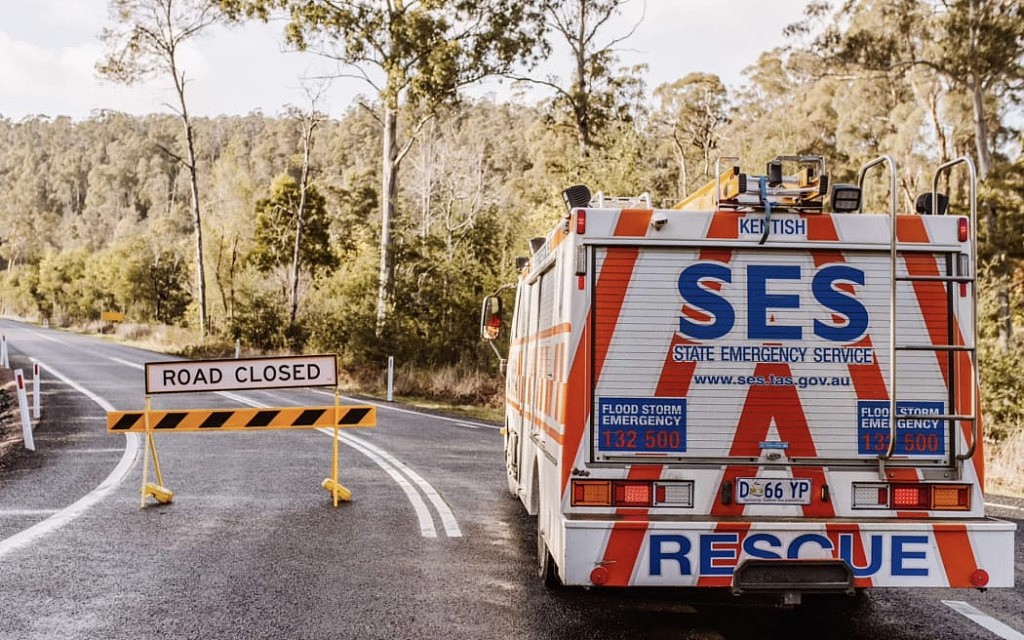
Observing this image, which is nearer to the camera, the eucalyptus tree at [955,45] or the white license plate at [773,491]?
the white license plate at [773,491]

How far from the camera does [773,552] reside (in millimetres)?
4789

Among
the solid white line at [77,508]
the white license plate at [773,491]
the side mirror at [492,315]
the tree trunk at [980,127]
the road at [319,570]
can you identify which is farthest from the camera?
the tree trunk at [980,127]

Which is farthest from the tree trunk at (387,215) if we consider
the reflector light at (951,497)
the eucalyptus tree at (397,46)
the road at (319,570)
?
the reflector light at (951,497)

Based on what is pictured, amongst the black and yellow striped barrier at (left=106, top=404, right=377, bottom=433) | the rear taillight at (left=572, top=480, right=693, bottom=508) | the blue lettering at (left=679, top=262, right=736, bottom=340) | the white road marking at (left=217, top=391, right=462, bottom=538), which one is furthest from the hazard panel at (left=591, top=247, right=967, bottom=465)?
the black and yellow striped barrier at (left=106, top=404, right=377, bottom=433)

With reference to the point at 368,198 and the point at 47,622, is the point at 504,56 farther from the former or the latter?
the point at 368,198

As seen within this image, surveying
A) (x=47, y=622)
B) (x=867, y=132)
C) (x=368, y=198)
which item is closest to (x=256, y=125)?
(x=368, y=198)

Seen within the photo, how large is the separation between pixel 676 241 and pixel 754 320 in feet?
2.02

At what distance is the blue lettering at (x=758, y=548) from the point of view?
4.78 m

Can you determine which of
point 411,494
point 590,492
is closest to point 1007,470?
point 411,494

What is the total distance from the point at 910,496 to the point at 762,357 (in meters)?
1.10

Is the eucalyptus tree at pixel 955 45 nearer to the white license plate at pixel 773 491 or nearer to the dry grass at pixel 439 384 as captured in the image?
the dry grass at pixel 439 384

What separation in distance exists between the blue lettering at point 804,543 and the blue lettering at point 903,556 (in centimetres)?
Answer: 35

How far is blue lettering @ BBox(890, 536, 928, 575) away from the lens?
4.80 meters

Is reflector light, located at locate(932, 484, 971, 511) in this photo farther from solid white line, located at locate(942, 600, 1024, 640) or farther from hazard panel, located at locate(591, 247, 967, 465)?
solid white line, located at locate(942, 600, 1024, 640)
